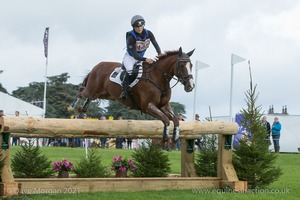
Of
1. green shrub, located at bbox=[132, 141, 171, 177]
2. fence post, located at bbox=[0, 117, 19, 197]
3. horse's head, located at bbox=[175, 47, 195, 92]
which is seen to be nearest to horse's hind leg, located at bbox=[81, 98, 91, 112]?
green shrub, located at bbox=[132, 141, 171, 177]

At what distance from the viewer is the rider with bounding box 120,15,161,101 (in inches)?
356

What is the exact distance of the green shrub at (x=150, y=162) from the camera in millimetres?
11180

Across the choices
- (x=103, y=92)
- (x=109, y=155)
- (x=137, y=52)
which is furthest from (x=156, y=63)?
(x=109, y=155)

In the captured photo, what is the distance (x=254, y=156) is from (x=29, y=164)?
4241 millimetres

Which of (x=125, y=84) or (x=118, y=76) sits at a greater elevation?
(x=118, y=76)

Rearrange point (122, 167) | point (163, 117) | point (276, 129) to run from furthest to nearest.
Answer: point (276, 129), point (122, 167), point (163, 117)

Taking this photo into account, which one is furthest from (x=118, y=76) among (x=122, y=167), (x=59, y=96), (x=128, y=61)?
(x=59, y=96)

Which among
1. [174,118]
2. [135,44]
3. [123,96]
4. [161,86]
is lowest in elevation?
[174,118]

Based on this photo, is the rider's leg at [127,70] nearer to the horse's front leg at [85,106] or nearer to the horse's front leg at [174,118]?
the horse's front leg at [174,118]

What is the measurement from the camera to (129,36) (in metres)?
9.12

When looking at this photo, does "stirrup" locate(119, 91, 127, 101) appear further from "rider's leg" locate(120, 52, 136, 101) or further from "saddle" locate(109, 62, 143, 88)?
"saddle" locate(109, 62, 143, 88)

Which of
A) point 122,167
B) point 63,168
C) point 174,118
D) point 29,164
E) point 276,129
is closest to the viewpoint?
point 174,118

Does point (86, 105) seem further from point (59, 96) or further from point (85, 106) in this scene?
point (59, 96)

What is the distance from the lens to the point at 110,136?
9.09 m
